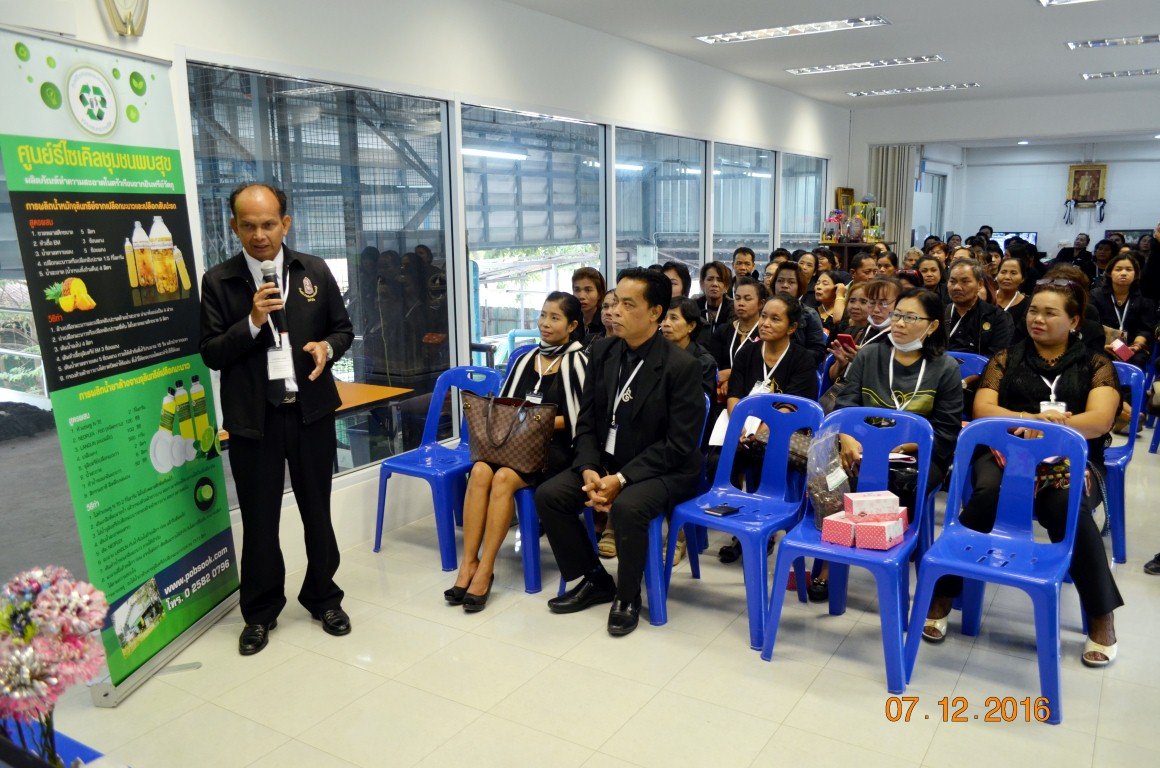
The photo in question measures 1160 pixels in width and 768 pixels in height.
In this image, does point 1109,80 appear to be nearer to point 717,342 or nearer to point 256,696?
point 717,342

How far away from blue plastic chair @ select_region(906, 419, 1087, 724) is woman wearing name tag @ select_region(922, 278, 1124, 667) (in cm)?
8

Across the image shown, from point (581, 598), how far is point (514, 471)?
1.98ft

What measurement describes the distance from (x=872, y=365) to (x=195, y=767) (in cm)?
291

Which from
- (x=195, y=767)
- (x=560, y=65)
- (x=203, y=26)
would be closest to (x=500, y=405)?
(x=195, y=767)

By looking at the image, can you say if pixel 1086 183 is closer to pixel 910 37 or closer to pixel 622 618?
pixel 910 37

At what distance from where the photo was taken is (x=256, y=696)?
2.86m

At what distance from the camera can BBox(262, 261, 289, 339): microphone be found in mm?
2936

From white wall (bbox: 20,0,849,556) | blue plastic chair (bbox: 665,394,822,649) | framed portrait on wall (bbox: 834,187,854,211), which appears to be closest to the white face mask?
blue plastic chair (bbox: 665,394,822,649)

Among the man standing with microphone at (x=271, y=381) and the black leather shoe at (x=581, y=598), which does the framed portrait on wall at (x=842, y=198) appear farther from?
the man standing with microphone at (x=271, y=381)

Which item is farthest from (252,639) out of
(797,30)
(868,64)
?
(868,64)

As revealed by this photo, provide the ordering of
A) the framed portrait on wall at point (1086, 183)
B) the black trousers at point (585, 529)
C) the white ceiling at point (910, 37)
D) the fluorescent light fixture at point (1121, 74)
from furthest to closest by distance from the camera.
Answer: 1. the framed portrait on wall at point (1086, 183)
2. the fluorescent light fixture at point (1121, 74)
3. the white ceiling at point (910, 37)
4. the black trousers at point (585, 529)

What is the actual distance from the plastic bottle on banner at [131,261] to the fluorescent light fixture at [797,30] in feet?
15.1

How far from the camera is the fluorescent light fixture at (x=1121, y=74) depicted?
25.5 ft

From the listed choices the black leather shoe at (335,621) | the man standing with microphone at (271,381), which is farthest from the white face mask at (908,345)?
the black leather shoe at (335,621)
